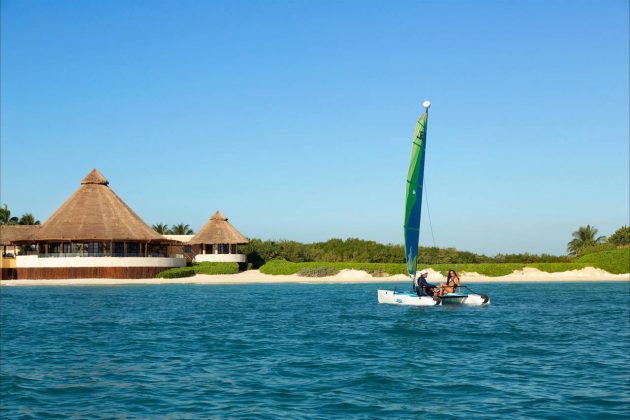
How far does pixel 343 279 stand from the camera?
212 feet

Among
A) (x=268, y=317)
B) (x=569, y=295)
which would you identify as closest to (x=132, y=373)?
(x=268, y=317)

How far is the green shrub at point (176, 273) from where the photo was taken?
201 ft

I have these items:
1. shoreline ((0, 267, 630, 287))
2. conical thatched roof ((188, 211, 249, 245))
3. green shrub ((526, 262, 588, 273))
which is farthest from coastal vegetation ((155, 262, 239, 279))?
green shrub ((526, 262, 588, 273))

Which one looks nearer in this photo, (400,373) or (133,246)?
(400,373)

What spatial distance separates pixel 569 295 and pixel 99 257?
3932cm

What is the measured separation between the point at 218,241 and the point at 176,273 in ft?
32.8

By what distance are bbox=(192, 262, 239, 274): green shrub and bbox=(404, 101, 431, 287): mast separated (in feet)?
109

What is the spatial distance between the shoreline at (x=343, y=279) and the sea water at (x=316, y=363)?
1043 inches

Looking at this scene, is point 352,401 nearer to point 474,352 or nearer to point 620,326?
point 474,352

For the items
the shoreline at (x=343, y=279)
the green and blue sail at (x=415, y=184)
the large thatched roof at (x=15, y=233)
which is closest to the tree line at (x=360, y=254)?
the shoreline at (x=343, y=279)

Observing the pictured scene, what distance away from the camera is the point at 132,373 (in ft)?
52.0

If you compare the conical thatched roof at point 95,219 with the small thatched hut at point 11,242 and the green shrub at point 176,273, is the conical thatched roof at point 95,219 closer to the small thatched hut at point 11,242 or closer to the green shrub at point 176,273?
the small thatched hut at point 11,242

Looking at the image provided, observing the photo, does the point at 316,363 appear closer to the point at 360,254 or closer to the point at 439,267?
the point at 439,267

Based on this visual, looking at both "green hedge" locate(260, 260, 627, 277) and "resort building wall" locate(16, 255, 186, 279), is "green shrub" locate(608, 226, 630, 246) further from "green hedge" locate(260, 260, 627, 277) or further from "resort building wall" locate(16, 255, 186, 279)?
"resort building wall" locate(16, 255, 186, 279)
